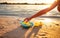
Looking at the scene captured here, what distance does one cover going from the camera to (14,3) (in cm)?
345

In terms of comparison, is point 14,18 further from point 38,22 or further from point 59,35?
point 59,35

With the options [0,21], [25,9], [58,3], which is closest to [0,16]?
[0,21]

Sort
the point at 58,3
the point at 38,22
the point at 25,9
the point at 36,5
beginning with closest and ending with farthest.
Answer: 1. the point at 58,3
2. the point at 38,22
3. the point at 25,9
4. the point at 36,5

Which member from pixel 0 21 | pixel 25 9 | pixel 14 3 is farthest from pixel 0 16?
pixel 14 3

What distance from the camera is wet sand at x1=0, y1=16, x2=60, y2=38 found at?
81.7 inches

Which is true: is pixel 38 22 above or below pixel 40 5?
below

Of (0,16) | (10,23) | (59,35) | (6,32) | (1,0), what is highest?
(1,0)

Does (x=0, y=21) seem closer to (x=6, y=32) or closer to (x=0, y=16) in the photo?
(x=0, y=16)

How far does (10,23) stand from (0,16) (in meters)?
0.35

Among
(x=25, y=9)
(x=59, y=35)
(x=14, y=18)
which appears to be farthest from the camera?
(x=25, y=9)

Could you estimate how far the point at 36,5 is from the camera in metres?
3.39

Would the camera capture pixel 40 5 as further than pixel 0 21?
Yes

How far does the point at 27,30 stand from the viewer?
7.29 ft

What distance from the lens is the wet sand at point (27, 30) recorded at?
2.08 m
